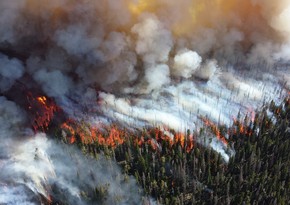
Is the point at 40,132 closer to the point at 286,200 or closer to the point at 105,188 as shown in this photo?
the point at 105,188

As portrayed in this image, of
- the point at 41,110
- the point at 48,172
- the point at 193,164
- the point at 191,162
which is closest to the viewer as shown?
the point at 48,172

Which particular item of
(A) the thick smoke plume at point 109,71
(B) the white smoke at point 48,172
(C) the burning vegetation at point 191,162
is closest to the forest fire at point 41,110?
(C) the burning vegetation at point 191,162

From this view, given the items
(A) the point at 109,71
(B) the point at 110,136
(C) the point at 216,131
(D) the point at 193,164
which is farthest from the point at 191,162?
(A) the point at 109,71

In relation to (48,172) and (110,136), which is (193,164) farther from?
(48,172)

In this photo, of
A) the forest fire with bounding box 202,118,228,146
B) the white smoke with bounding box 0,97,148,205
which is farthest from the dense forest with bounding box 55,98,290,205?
the white smoke with bounding box 0,97,148,205

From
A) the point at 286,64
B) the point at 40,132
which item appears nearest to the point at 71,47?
the point at 40,132
